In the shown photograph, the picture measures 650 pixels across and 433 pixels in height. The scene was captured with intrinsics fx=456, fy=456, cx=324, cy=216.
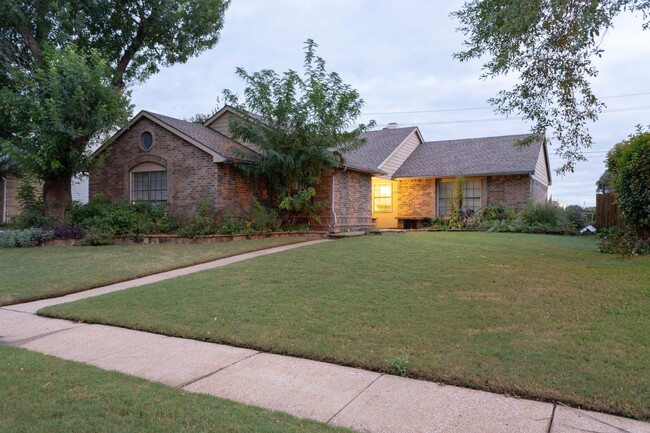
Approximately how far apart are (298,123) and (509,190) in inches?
420

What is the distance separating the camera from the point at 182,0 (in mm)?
16875

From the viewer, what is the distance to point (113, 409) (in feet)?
11.0

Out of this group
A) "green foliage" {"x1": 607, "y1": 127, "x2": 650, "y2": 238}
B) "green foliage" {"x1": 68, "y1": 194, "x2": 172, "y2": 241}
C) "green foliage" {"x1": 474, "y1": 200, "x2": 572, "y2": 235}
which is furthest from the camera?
"green foliage" {"x1": 474, "y1": 200, "x2": 572, "y2": 235}

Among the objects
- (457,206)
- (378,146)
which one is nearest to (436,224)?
(457,206)

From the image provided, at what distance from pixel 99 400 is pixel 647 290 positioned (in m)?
6.87

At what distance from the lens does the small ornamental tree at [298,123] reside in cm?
1497

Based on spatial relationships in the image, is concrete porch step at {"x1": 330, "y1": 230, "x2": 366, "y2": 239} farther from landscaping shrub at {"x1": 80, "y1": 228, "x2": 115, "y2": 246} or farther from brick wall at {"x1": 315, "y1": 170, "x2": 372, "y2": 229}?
landscaping shrub at {"x1": 80, "y1": 228, "x2": 115, "y2": 246}

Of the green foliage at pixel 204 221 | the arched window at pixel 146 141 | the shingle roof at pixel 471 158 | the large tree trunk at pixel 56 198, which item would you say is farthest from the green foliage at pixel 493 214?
the large tree trunk at pixel 56 198

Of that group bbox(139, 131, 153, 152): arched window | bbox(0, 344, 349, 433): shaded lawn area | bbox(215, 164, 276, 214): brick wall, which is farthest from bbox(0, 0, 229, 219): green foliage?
bbox(0, 344, 349, 433): shaded lawn area

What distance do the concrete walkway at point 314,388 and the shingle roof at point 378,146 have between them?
586 inches

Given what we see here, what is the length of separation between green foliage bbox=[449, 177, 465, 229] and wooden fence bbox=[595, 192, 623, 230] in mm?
5185

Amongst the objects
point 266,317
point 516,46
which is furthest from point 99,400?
point 516,46

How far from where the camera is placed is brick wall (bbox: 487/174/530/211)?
19953mm

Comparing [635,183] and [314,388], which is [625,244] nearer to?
[635,183]
